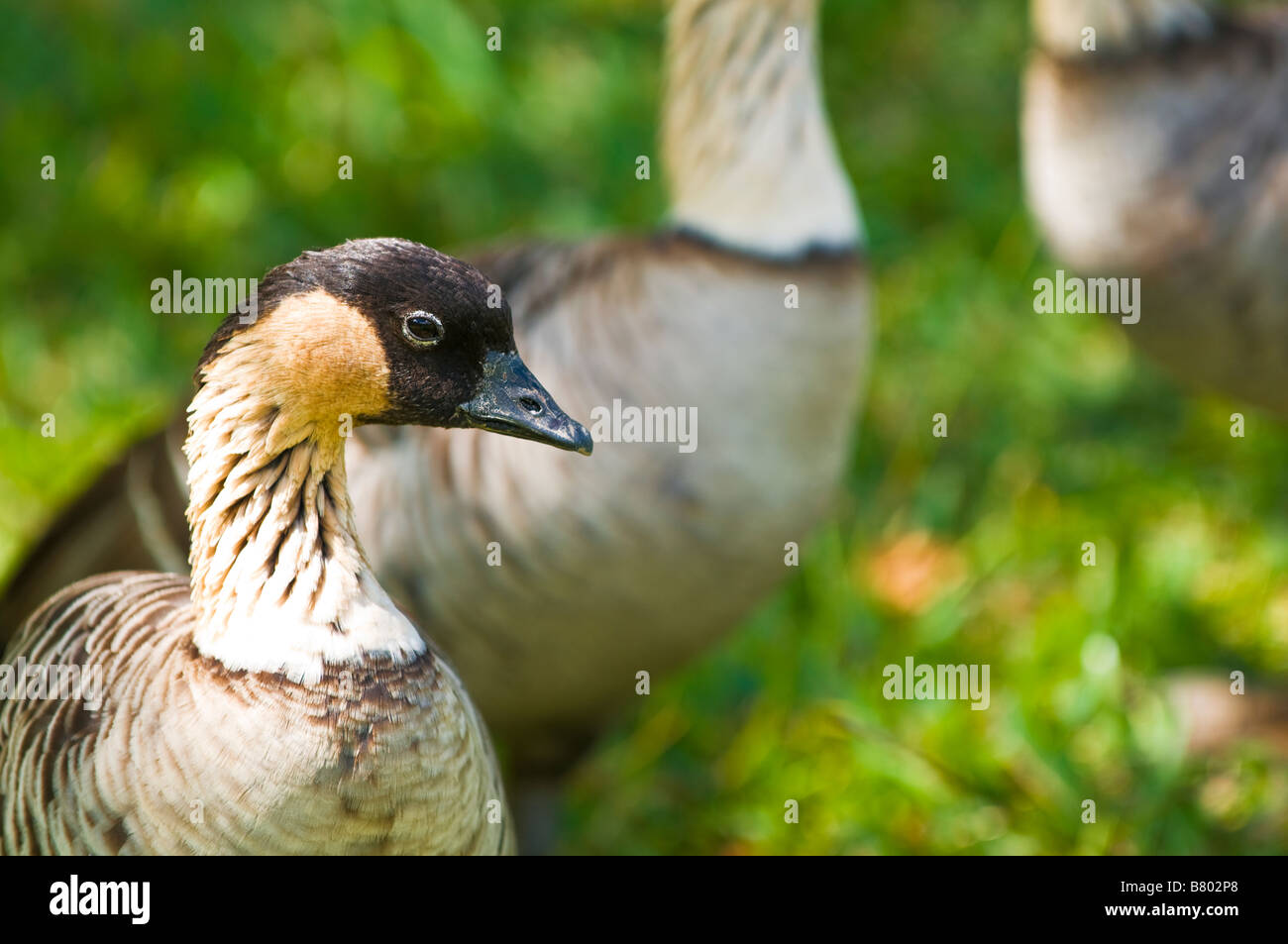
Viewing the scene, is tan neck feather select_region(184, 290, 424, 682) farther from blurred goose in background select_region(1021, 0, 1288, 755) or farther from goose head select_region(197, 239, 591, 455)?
blurred goose in background select_region(1021, 0, 1288, 755)

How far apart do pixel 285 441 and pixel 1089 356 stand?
379 cm

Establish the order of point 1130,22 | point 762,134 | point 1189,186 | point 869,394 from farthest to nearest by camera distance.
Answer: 1. point 869,394
2. point 1130,22
3. point 1189,186
4. point 762,134

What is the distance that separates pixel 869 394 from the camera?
193 inches

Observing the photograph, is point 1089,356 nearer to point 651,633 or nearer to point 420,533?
point 651,633

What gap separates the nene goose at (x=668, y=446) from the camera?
9.36 ft

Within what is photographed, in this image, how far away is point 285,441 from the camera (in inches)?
79.7

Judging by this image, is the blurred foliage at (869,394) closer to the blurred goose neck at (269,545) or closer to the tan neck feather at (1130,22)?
the tan neck feather at (1130,22)

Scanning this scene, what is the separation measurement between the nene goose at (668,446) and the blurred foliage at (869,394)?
1.99 ft

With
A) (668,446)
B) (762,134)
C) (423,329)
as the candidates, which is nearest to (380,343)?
(423,329)

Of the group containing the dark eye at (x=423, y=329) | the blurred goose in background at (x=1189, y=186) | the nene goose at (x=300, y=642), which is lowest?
the nene goose at (x=300, y=642)

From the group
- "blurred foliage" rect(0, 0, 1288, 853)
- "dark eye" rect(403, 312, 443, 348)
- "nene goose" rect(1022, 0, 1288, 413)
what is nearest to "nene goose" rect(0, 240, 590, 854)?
"dark eye" rect(403, 312, 443, 348)

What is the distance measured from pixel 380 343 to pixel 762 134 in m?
1.29

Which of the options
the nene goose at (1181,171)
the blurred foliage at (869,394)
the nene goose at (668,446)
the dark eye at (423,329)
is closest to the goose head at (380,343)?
the dark eye at (423,329)

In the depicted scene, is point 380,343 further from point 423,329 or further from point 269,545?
point 269,545
